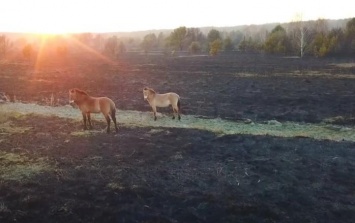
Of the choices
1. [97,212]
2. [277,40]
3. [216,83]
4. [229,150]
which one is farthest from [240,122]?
[277,40]

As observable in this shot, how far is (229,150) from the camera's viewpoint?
11.2 metres

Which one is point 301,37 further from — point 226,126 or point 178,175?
point 178,175

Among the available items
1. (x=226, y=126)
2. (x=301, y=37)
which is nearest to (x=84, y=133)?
(x=226, y=126)

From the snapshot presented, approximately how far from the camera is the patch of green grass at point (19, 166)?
9133 millimetres

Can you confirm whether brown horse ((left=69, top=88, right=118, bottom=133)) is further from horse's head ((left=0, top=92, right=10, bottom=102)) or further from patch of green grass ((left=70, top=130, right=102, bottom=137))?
horse's head ((left=0, top=92, right=10, bottom=102))

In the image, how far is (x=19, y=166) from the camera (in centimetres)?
977

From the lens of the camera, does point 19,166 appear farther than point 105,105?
No

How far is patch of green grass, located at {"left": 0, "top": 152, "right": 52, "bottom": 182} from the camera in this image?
9133 mm

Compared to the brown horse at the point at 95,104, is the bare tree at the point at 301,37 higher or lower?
higher

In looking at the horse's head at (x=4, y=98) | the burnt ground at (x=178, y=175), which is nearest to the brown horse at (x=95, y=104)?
the burnt ground at (x=178, y=175)

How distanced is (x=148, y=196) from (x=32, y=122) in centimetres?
797

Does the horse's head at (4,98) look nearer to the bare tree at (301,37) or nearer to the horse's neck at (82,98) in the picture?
the horse's neck at (82,98)

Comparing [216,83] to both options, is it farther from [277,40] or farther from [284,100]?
[277,40]

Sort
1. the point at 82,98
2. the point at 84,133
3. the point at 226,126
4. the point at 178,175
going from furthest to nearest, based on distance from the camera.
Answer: the point at 226,126 → the point at 82,98 → the point at 84,133 → the point at 178,175
